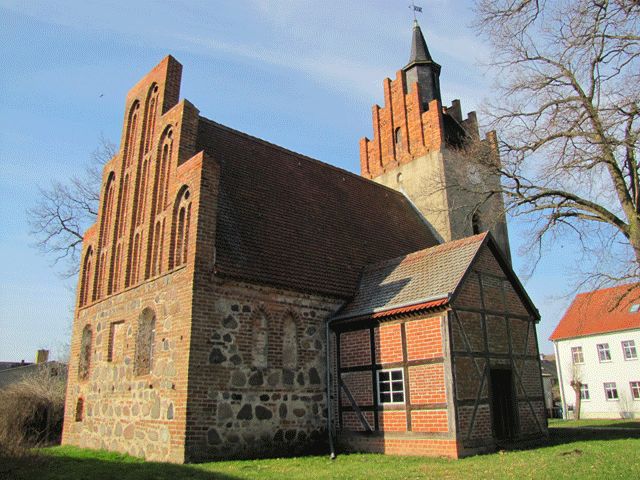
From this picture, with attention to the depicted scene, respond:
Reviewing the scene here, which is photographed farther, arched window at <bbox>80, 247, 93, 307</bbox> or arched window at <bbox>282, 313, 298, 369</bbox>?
arched window at <bbox>80, 247, 93, 307</bbox>

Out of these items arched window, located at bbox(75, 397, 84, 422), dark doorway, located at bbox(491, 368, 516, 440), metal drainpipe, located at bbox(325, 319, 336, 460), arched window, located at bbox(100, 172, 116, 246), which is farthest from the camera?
arched window, located at bbox(100, 172, 116, 246)

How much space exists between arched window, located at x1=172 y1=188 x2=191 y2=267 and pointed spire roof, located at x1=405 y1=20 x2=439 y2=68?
1475 cm

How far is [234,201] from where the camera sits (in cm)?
1398

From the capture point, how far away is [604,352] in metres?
34.3

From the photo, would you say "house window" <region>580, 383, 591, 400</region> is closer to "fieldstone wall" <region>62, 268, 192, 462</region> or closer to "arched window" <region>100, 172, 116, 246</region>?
"fieldstone wall" <region>62, 268, 192, 462</region>

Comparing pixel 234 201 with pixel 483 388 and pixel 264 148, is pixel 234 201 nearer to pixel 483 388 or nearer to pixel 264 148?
pixel 264 148

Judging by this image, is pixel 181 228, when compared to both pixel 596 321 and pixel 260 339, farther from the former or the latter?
pixel 596 321

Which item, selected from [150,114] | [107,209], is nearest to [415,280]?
[150,114]

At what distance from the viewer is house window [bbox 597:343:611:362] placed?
3409cm

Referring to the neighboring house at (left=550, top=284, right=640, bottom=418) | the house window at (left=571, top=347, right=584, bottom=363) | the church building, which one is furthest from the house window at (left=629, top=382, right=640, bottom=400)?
the church building

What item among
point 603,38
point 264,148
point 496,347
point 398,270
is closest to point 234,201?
point 264,148

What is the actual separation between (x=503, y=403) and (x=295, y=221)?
7.32 m

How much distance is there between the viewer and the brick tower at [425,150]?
69.3 feet

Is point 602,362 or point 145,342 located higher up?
point 602,362
